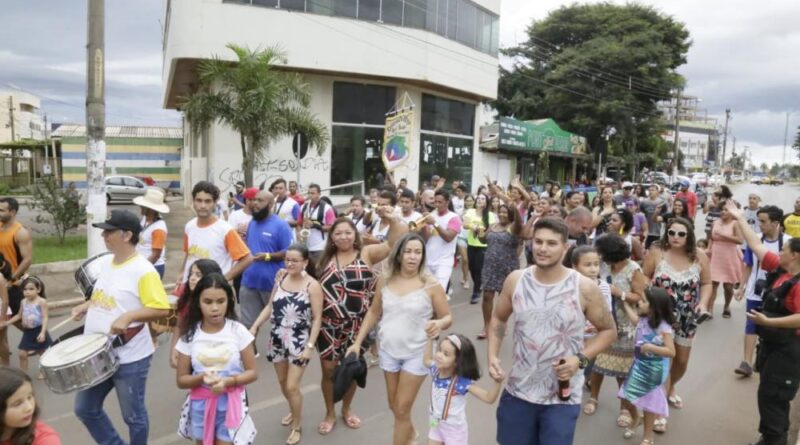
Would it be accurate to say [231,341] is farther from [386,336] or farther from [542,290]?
[542,290]

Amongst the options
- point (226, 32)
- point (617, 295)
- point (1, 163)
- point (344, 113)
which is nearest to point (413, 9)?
point (344, 113)

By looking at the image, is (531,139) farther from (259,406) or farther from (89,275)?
(89,275)

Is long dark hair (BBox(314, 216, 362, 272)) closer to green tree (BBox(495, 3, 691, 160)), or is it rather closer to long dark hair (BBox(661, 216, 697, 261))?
long dark hair (BBox(661, 216, 697, 261))

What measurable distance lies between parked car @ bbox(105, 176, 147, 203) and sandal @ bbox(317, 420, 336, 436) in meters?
22.7

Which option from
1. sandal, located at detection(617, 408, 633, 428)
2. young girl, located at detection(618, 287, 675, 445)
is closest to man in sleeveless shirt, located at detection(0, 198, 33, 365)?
young girl, located at detection(618, 287, 675, 445)

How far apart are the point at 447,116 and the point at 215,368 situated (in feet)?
77.8

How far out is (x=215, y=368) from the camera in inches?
129

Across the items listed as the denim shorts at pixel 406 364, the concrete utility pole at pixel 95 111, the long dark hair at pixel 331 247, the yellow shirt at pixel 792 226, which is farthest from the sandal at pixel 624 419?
the concrete utility pole at pixel 95 111

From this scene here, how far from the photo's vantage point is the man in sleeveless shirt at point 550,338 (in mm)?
3043

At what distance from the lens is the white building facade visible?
1909 centimetres

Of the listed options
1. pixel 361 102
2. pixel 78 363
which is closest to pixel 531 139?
pixel 361 102

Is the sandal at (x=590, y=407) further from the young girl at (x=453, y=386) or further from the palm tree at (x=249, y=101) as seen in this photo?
the palm tree at (x=249, y=101)

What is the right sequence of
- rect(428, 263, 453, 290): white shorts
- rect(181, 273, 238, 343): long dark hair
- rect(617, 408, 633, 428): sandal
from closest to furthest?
1. rect(181, 273, 238, 343): long dark hair
2. rect(617, 408, 633, 428): sandal
3. rect(428, 263, 453, 290): white shorts

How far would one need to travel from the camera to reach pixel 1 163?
3722cm
